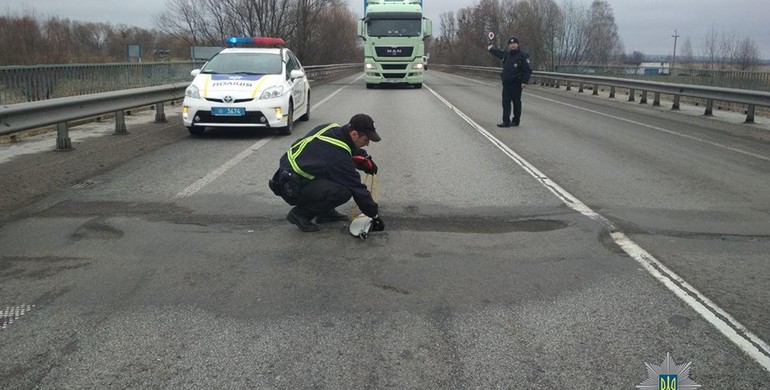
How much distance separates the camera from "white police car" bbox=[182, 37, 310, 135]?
11055 mm

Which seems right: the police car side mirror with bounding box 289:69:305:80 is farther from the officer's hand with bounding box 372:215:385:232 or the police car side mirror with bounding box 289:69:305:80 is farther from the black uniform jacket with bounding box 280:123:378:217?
the officer's hand with bounding box 372:215:385:232

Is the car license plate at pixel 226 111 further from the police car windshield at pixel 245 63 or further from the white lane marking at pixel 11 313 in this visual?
the white lane marking at pixel 11 313

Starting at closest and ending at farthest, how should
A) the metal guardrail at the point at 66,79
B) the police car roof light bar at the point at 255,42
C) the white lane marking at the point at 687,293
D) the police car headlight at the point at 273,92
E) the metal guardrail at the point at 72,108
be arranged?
the white lane marking at the point at 687,293 → the metal guardrail at the point at 72,108 → the police car headlight at the point at 273,92 → the metal guardrail at the point at 66,79 → the police car roof light bar at the point at 255,42

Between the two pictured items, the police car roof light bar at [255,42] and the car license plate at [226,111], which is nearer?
the car license plate at [226,111]

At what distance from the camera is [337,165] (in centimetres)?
544

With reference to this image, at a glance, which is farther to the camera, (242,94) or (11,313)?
(242,94)

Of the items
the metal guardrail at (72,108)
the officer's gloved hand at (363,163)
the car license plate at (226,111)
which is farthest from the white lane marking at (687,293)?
the metal guardrail at (72,108)

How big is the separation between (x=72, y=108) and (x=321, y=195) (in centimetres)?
567

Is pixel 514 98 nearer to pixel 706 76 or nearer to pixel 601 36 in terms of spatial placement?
pixel 706 76

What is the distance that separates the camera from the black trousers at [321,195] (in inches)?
217

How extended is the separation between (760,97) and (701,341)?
13.4 meters

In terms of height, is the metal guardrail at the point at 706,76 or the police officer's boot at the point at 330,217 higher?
the metal guardrail at the point at 706,76

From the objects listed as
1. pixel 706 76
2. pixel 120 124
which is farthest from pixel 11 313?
pixel 706 76

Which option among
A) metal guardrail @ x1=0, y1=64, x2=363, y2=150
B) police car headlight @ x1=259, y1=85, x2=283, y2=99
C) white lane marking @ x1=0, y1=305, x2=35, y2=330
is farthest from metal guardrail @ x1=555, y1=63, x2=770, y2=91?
white lane marking @ x1=0, y1=305, x2=35, y2=330
